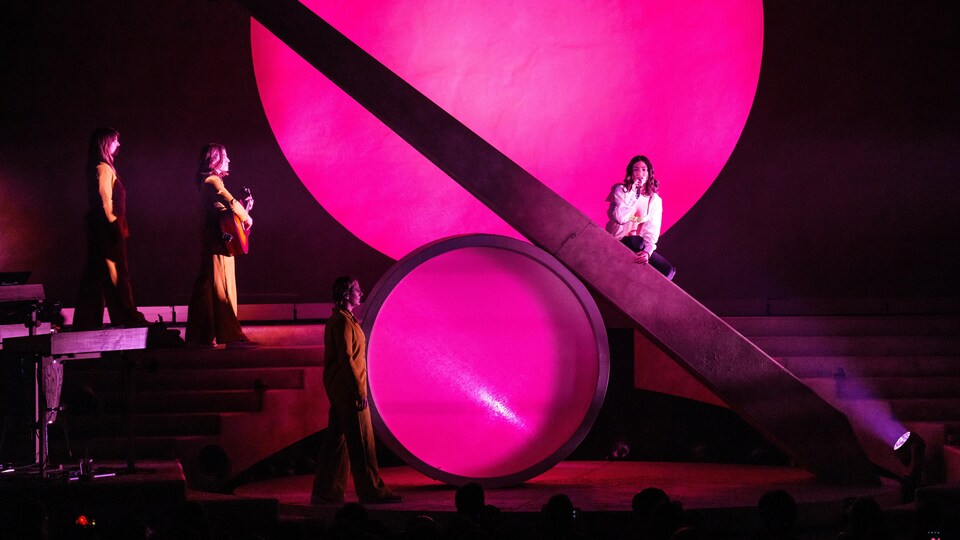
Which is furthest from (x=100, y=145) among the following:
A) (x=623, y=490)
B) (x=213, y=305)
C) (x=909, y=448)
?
(x=909, y=448)

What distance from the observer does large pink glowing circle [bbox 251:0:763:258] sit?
40.3ft

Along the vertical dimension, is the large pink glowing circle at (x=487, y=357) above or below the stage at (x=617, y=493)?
above

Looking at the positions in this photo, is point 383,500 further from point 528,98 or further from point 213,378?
point 528,98

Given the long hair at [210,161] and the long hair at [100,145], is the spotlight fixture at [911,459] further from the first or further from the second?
the long hair at [100,145]

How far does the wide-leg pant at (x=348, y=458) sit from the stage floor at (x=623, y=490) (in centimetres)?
22

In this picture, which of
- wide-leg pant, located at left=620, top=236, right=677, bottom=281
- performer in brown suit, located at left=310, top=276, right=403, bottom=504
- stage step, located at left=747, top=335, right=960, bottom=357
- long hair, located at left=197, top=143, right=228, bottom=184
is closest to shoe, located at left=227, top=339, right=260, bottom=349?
long hair, located at left=197, top=143, right=228, bottom=184

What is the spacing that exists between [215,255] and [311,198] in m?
2.98

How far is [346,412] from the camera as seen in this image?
8.36m

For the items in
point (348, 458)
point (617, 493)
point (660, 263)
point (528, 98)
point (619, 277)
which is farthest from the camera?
point (528, 98)

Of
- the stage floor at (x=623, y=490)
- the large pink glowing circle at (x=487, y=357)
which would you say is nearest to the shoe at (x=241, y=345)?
the stage floor at (x=623, y=490)

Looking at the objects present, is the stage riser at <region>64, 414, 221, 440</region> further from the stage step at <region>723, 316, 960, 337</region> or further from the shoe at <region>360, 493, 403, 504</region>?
the stage step at <region>723, 316, 960, 337</region>

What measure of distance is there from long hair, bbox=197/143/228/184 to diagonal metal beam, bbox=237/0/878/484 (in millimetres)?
1167

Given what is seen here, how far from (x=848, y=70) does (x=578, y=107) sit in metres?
3.04

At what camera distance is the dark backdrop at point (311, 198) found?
40.8ft
